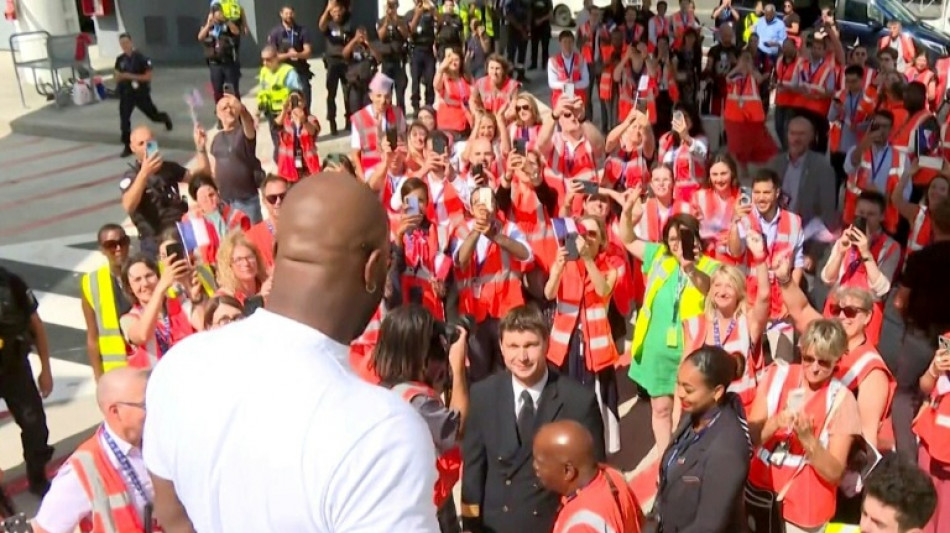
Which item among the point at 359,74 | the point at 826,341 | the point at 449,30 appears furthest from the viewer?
the point at 449,30

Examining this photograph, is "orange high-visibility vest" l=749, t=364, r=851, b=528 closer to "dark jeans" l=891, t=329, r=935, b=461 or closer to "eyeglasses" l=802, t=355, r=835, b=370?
"eyeglasses" l=802, t=355, r=835, b=370

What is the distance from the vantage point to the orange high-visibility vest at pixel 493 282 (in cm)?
653

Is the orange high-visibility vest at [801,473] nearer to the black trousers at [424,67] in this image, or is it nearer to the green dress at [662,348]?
the green dress at [662,348]

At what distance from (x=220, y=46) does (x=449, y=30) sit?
3356 mm

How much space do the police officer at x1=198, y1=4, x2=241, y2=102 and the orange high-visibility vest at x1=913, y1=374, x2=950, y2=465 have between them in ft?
39.1

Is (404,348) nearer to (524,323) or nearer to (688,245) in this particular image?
(524,323)

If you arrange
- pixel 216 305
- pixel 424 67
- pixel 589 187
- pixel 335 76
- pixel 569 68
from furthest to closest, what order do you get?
pixel 424 67 → pixel 335 76 → pixel 569 68 → pixel 589 187 → pixel 216 305

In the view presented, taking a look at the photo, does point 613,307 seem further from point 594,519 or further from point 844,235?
point 594,519

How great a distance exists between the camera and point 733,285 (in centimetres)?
547

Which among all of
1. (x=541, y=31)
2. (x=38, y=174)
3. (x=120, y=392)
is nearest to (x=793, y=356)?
(x=120, y=392)

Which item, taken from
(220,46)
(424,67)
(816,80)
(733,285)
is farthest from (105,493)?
(424,67)

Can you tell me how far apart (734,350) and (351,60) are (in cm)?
994

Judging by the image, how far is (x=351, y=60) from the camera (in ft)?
46.9

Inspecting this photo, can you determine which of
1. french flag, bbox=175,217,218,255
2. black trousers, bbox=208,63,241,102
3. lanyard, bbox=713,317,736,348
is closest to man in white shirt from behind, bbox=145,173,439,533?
lanyard, bbox=713,317,736,348
